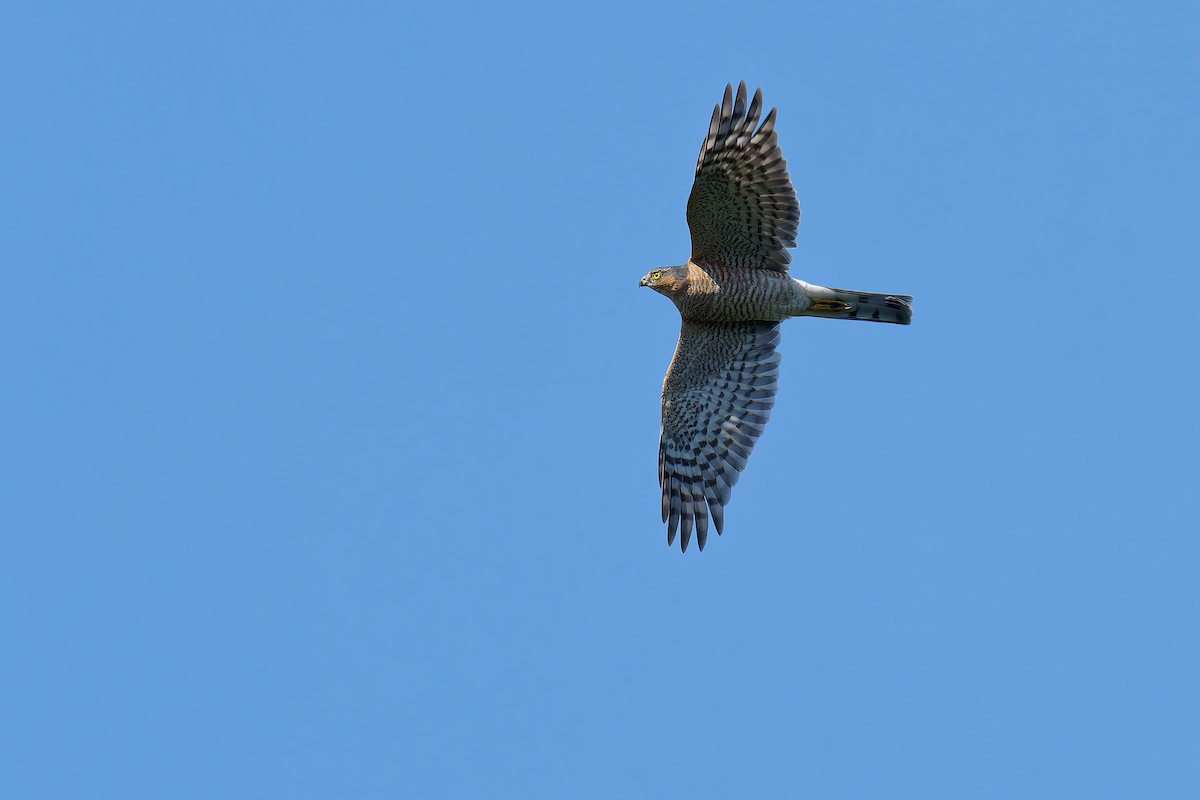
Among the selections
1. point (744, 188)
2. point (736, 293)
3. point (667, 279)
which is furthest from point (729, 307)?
point (744, 188)

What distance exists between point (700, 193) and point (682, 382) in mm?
2570

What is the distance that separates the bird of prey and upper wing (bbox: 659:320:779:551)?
0.01 metres

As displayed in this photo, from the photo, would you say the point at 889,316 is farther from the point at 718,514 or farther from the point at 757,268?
the point at 718,514

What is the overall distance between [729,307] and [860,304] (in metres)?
1.49

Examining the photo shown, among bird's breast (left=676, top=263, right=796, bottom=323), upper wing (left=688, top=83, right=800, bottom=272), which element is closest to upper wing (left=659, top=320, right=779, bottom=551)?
bird's breast (left=676, top=263, right=796, bottom=323)

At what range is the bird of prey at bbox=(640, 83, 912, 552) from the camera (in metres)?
15.8

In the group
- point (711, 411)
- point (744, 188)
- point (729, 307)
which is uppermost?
point (744, 188)

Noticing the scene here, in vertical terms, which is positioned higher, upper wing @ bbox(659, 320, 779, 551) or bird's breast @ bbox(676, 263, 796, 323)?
bird's breast @ bbox(676, 263, 796, 323)

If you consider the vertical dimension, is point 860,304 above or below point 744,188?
below

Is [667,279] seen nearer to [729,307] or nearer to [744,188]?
[729,307]

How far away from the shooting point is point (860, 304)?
1652 cm

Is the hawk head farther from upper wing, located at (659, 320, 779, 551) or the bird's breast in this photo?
upper wing, located at (659, 320, 779, 551)

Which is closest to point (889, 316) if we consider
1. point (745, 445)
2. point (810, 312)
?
point (810, 312)

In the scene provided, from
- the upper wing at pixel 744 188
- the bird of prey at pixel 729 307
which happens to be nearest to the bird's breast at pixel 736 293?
the bird of prey at pixel 729 307
